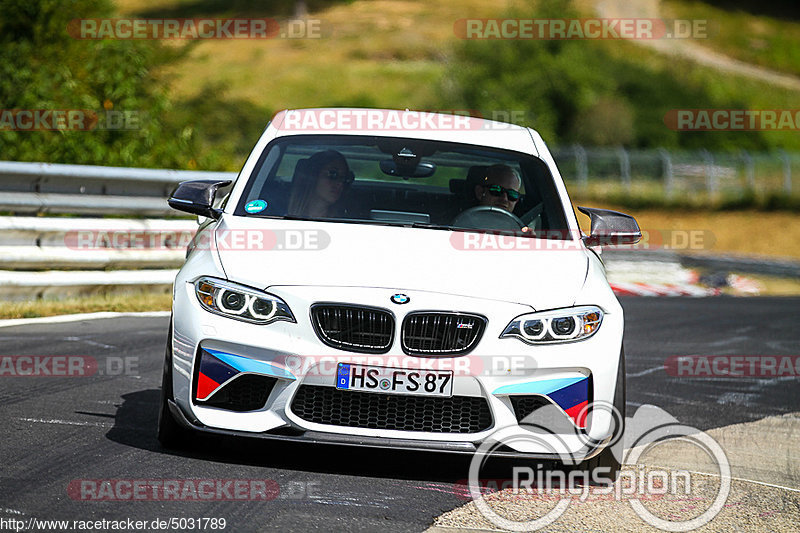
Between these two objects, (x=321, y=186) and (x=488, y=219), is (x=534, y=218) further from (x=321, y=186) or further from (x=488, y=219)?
(x=321, y=186)

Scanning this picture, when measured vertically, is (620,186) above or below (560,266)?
below

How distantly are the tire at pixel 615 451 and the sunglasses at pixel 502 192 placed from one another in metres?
1.32

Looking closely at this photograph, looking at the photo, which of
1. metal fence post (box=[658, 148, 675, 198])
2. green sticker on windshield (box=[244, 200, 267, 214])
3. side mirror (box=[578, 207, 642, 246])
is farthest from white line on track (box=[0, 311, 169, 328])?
metal fence post (box=[658, 148, 675, 198])

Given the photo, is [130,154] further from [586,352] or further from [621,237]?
[586,352]

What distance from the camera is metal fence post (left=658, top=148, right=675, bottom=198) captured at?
126ft

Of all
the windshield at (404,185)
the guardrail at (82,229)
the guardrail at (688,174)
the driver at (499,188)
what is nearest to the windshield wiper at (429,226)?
the windshield at (404,185)

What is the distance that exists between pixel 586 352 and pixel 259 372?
4.51ft

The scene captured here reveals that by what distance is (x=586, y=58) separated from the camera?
63.8 metres

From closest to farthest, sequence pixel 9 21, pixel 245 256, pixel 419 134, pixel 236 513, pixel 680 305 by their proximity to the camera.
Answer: pixel 236 513 → pixel 245 256 → pixel 419 134 → pixel 680 305 → pixel 9 21

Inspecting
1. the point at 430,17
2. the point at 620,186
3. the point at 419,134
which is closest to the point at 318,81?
the point at 430,17

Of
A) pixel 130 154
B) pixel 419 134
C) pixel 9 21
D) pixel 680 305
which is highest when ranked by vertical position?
pixel 419 134

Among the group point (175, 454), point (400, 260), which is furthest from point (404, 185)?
point (175, 454)

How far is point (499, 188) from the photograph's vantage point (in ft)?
21.0

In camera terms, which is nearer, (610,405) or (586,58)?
(610,405)
